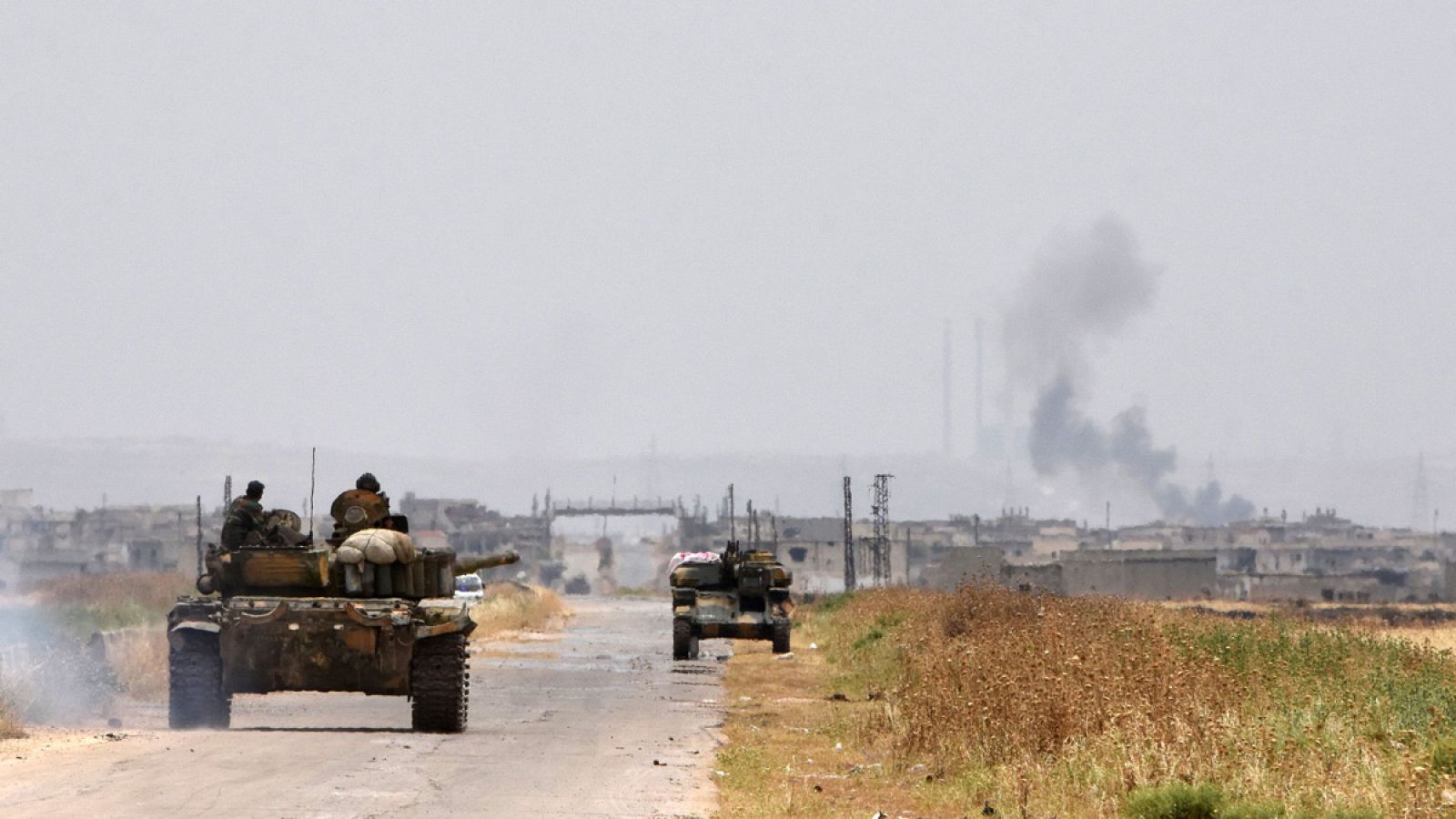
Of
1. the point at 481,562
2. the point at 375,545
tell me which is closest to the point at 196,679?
the point at 375,545

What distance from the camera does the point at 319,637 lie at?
21.0m

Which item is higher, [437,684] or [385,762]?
[437,684]

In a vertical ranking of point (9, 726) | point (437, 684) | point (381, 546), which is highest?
point (381, 546)

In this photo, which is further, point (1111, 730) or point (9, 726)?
point (9, 726)

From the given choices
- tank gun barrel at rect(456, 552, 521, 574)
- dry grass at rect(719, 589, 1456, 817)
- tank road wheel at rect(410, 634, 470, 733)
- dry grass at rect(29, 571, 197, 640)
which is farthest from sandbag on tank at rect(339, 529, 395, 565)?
dry grass at rect(29, 571, 197, 640)

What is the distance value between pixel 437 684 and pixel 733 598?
2267 centimetres

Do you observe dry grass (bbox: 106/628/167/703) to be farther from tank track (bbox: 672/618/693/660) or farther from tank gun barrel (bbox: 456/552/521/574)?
tank track (bbox: 672/618/693/660)

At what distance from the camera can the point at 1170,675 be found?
1664 centimetres

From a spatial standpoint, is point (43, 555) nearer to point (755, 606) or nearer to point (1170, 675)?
point (755, 606)

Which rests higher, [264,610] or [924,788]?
[264,610]

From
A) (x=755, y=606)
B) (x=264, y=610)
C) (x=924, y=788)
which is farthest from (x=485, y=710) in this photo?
(x=755, y=606)

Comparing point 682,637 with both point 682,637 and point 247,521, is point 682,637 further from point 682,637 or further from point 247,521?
point 247,521

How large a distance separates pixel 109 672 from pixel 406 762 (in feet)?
48.5

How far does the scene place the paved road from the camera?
46.1ft
